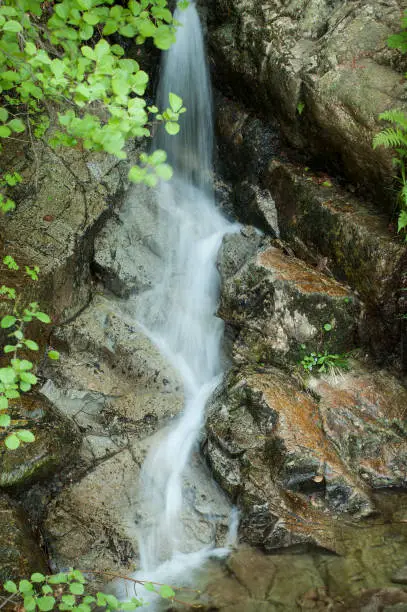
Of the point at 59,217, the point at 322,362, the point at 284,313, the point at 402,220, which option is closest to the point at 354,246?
the point at 402,220

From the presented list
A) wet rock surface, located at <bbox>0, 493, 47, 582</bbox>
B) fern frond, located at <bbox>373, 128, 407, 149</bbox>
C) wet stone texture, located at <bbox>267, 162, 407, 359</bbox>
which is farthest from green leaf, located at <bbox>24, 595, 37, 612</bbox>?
fern frond, located at <bbox>373, 128, 407, 149</bbox>

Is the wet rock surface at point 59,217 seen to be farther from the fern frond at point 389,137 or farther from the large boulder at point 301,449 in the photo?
the fern frond at point 389,137

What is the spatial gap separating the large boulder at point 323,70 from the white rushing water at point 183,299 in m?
0.81

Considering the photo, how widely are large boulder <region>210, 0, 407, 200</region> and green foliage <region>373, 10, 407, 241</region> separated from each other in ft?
0.50

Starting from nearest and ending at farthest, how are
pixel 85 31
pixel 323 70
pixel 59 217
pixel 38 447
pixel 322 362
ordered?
1. pixel 85 31
2. pixel 38 447
3. pixel 322 362
4. pixel 59 217
5. pixel 323 70

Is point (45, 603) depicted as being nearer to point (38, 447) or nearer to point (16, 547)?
point (16, 547)

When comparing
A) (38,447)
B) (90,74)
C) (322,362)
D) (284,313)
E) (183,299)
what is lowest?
(322,362)

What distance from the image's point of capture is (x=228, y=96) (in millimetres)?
7930

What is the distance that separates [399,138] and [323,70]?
164 cm

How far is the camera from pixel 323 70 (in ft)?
21.0

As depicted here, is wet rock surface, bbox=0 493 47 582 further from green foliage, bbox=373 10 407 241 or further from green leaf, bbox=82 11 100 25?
green foliage, bbox=373 10 407 241

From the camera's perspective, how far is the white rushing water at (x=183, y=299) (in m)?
5.01

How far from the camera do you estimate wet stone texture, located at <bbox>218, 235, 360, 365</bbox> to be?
589cm

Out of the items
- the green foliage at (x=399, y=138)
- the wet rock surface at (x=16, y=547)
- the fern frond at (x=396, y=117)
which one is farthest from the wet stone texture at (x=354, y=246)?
the wet rock surface at (x=16, y=547)
